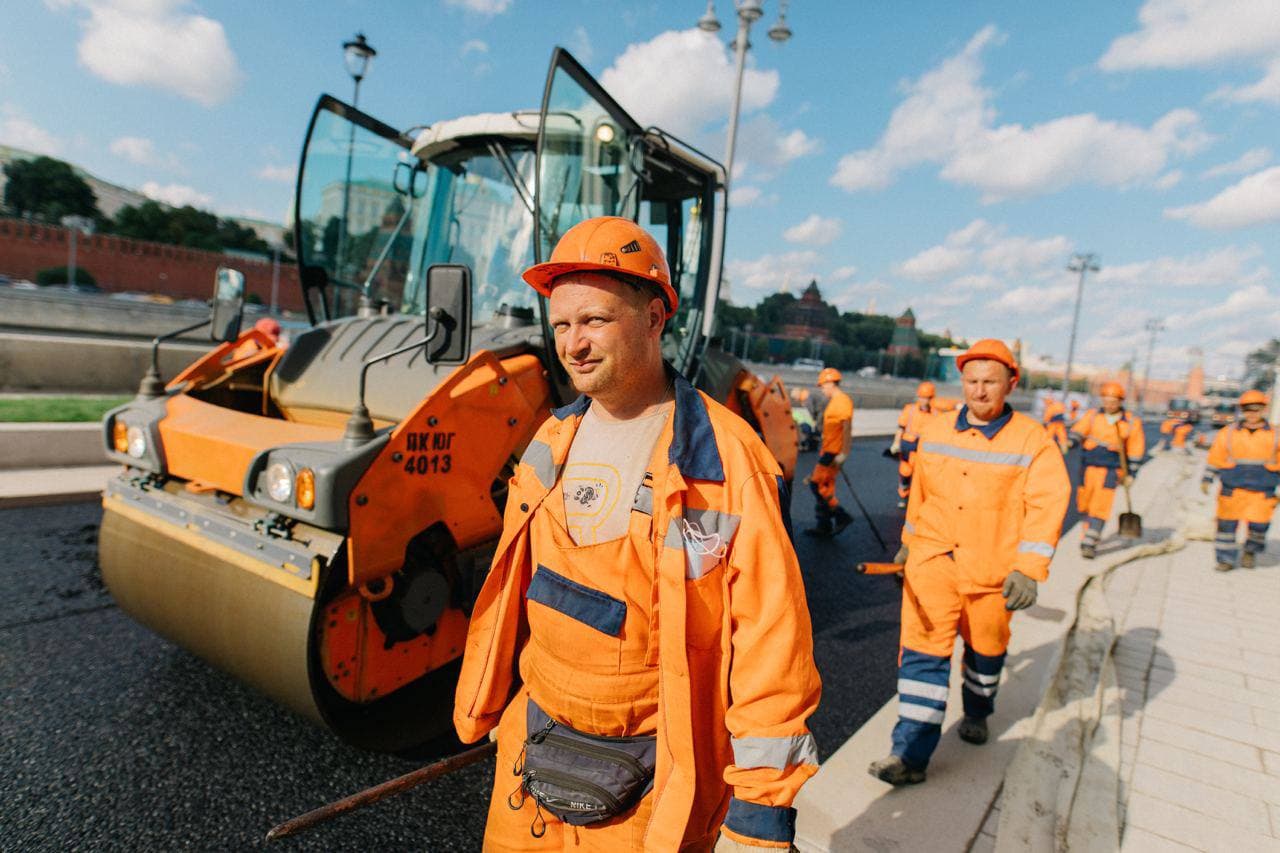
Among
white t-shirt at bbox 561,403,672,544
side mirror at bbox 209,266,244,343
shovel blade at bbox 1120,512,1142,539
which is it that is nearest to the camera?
white t-shirt at bbox 561,403,672,544

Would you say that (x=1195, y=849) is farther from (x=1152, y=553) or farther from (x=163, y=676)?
(x=1152, y=553)

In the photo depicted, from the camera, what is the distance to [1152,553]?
7609 mm

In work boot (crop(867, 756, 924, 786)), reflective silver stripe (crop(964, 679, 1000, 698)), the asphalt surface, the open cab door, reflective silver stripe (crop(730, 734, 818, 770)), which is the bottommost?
the asphalt surface

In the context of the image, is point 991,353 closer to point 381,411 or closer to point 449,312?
point 449,312

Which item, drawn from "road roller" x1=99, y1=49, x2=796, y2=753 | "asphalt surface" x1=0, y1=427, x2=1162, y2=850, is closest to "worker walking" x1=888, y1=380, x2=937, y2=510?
"asphalt surface" x1=0, y1=427, x2=1162, y2=850

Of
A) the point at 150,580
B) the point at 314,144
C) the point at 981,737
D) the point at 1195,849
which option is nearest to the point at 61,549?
the point at 150,580

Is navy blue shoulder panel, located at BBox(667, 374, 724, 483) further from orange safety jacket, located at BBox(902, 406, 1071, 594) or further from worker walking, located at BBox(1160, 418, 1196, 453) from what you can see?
worker walking, located at BBox(1160, 418, 1196, 453)

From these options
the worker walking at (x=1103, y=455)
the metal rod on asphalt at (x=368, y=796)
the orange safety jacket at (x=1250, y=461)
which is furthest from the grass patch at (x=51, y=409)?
the orange safety jacket at (x=1250, y=461)

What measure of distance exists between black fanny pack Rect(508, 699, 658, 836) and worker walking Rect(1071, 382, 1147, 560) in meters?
7.57

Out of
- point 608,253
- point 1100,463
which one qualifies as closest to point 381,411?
point 608,253

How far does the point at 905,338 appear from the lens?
282 feet

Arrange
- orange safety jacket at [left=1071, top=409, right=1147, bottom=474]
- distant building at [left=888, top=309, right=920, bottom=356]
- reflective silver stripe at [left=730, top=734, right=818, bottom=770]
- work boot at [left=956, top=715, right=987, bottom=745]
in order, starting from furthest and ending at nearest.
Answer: distant building at [left=888, top=309, right=920, bottom=356] → orange safety jacket at [left=1071, top=409, right=1147, bottom=474] → work boot at [left=956, top=715, right=987, bottom=745] → reflective silver stripe at [left=730, top=734, right=818, bottom=770]

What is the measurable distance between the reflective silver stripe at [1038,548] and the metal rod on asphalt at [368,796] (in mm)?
2349

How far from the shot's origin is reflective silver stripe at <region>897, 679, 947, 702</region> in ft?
9.45
